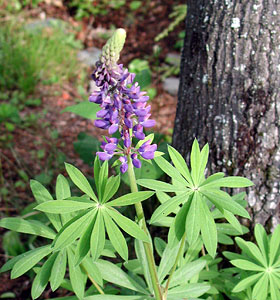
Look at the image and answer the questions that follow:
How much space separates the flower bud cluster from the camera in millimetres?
1442

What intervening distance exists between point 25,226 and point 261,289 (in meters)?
1.17

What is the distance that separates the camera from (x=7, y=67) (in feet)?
16.2

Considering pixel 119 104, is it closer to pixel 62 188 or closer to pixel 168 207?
pixel 168 207

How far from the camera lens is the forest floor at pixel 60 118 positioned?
3.66 m

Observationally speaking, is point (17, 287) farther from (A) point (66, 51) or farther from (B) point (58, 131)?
(A) point (66, 51)

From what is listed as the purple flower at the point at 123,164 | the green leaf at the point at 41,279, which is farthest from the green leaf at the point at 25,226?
the purple flower at the point at 123,164

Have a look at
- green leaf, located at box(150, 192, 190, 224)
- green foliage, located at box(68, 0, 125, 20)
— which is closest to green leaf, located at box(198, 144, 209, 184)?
green leaf, located at box(150, 192, 190, 224)

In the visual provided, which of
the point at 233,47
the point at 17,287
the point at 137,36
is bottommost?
the point at 17,287

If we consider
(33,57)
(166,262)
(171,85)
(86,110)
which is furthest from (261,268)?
(33,57)

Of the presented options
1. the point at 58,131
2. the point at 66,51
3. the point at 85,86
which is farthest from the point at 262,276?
the point at 66,51

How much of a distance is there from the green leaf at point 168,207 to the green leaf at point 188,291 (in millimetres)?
565

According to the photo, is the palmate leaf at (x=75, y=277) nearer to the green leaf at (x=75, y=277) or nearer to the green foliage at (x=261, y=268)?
the green leaf at (x=75, y=277)

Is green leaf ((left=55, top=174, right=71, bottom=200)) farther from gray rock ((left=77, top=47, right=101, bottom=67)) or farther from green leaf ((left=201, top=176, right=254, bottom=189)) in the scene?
gray rock ((left=77, top=47, right=101, bottom=67))

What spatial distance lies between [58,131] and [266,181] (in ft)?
9.02
